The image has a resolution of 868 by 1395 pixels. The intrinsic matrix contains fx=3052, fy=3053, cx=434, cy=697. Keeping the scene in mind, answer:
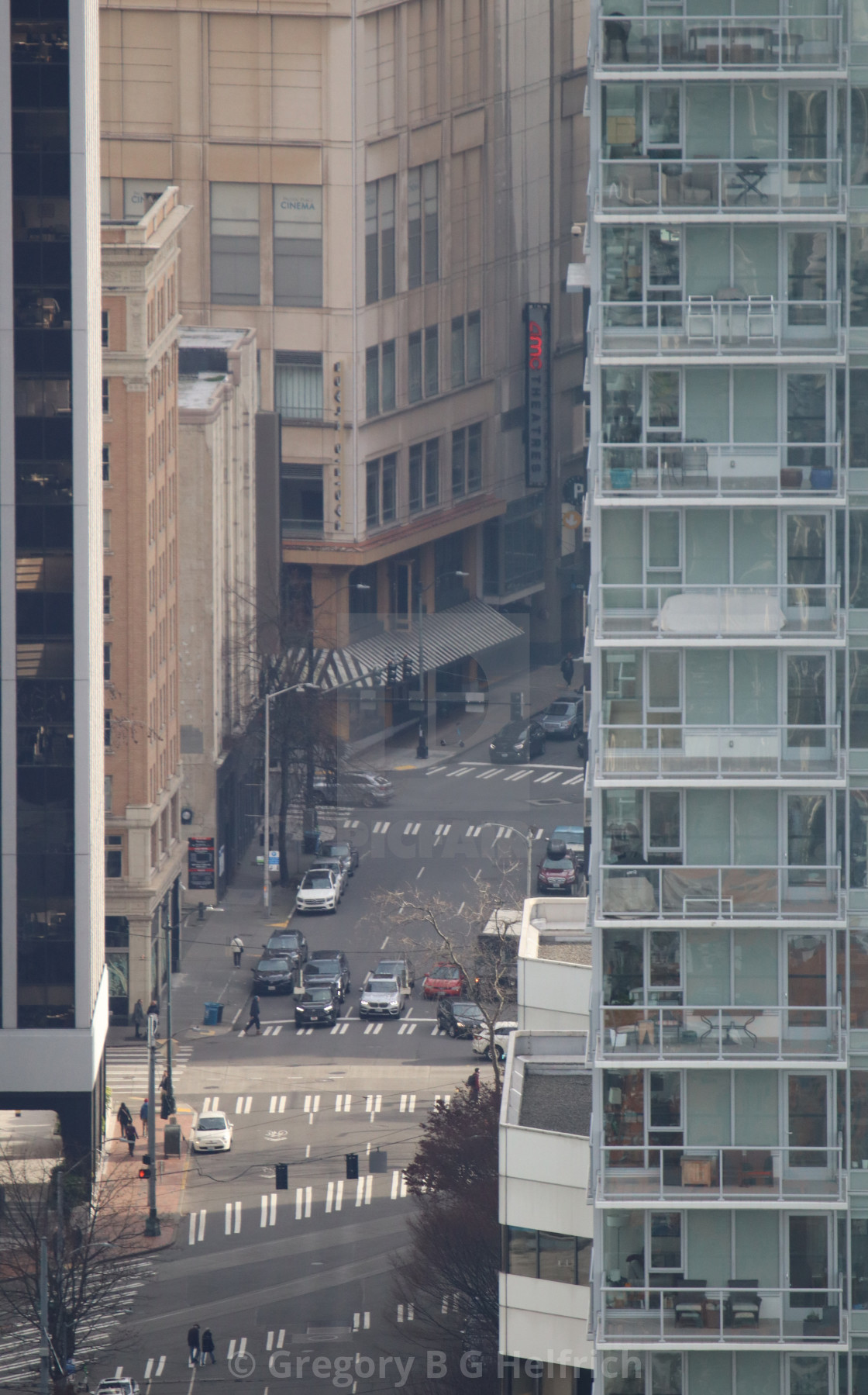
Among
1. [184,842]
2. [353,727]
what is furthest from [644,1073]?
[353,727]

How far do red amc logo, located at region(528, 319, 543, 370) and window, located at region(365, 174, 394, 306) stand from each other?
16.0m

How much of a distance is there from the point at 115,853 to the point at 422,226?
62.7 m

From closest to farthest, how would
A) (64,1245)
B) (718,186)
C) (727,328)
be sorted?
(718,186) < (727,328) < (64,1245)

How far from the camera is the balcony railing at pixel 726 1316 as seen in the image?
46.2 m

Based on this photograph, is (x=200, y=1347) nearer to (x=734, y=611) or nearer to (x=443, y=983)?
(x=443, y=983)

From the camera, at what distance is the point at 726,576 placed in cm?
4666

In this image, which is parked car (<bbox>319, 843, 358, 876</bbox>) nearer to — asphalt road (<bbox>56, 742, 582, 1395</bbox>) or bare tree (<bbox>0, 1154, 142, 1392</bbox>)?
asphalt road (<bbox>56, 742, 582, 1395</bbox>)

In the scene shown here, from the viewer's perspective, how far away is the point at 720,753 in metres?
46.7

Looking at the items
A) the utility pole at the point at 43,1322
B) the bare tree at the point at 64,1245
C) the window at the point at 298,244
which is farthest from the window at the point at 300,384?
the utility pole at the point at 43,1322

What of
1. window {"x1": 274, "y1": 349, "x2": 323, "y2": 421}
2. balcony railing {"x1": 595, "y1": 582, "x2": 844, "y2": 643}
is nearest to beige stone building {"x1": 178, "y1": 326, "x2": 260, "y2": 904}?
window {"x1": 274, "y1": 349, "x2": 323, "y2": 421}

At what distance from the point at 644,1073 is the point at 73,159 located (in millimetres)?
58172

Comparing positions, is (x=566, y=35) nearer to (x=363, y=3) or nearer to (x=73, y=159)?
(x=363, y=3)

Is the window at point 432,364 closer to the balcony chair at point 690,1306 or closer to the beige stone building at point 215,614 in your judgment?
the beige stone building at point 215,614

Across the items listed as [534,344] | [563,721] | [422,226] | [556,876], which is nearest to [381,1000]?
[556,876]
